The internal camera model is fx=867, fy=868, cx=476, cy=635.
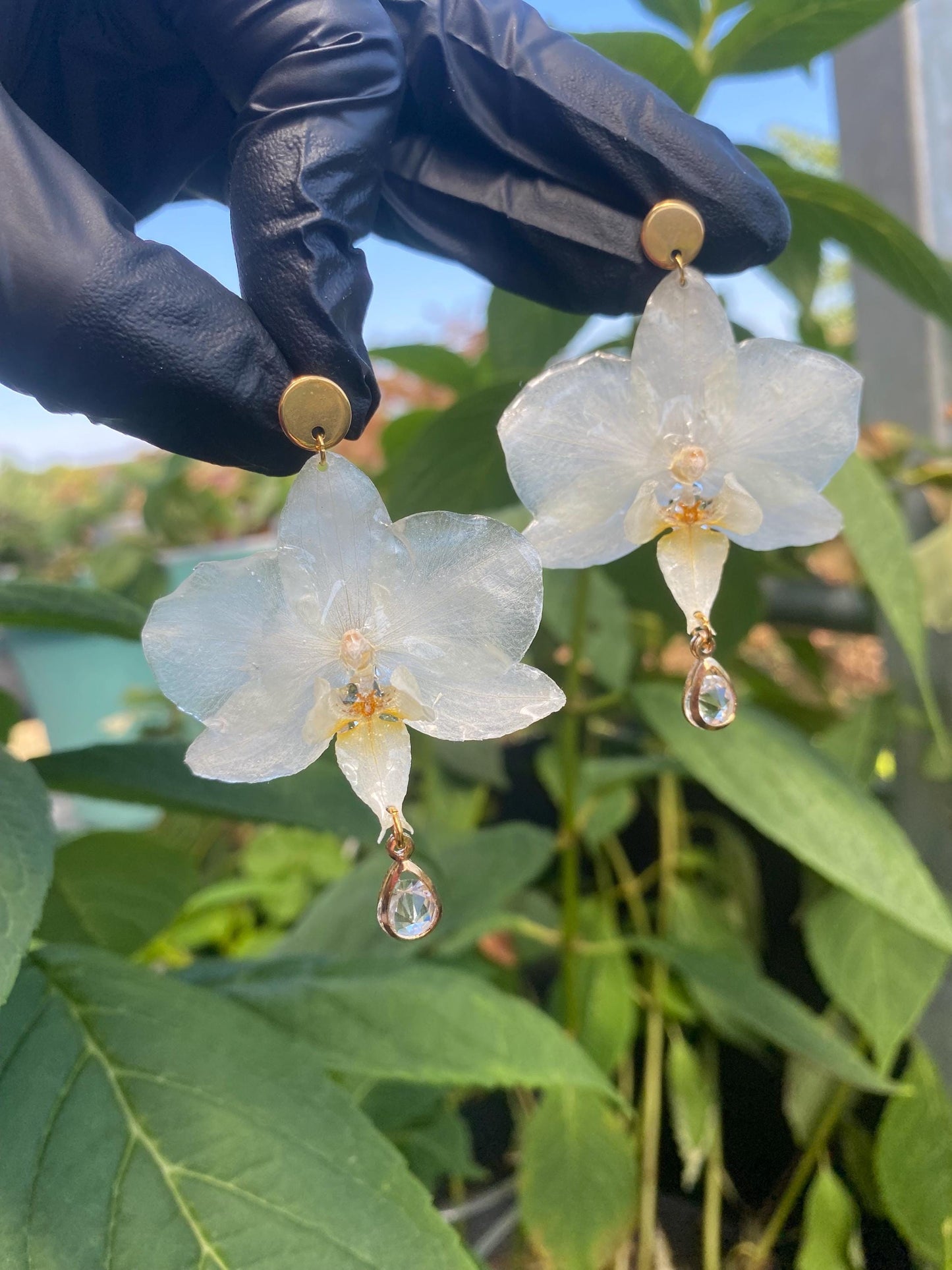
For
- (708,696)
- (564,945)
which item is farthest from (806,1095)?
(708,696)

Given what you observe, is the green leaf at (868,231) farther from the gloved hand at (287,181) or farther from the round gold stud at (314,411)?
the round gold stud at (314,411)

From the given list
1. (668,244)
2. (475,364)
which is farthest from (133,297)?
(475,364)

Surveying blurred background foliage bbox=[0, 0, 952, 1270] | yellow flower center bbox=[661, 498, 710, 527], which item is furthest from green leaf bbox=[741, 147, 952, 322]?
yellow flower center bbox=[661, 498, 710, 527]

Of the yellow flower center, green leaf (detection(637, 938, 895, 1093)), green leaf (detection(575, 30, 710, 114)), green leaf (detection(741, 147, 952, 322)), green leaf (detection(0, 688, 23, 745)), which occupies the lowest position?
green leaf (detection(0, 688, 23, 745))

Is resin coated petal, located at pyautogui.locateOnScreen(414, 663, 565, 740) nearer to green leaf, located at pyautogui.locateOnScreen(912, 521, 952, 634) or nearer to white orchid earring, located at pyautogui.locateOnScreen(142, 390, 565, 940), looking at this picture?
white orchid earring, located at pyautogui.locateOnScreen(142, 390, 565, 940)

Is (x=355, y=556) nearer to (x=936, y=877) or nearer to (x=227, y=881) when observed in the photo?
(x=936, y=877)

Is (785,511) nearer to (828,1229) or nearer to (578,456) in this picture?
(578,456)
